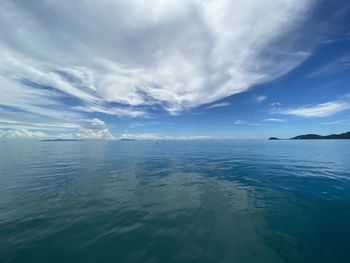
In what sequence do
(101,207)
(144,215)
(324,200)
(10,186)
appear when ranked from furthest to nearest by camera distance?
(10,186) < (324,200) < (101,207) < (144,215)

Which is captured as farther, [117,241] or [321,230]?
[321,230]

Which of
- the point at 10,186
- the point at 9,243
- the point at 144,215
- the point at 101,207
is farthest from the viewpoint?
the point at 10,186

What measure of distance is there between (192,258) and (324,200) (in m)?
15.5

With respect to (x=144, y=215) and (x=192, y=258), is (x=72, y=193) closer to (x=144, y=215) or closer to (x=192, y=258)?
(x=144, y=215)

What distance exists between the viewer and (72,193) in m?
18.7

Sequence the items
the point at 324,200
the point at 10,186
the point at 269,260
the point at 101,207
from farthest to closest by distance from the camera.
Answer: the point at 10,186
the point at 324,200
the point at 101,207
the point at 269,260

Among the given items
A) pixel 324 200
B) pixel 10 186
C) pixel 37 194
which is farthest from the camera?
pixel 10 186

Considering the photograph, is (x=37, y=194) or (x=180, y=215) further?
(x=37, y=194)

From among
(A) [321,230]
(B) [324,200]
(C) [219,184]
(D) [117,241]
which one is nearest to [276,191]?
(B) [324,200]

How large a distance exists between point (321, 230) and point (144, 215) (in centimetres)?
1259

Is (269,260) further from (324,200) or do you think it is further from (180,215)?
(324,200)

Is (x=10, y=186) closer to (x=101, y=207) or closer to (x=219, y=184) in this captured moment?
(x=101, y=207)

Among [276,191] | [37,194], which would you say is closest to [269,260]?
[276,191]

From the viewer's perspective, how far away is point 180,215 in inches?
542
